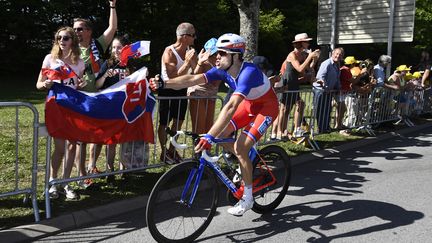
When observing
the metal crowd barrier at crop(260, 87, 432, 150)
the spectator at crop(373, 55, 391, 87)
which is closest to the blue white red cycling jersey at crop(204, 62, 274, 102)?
the metal crowd barrier at crop(260, 87, 432, 150)

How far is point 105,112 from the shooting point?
482 centimetres

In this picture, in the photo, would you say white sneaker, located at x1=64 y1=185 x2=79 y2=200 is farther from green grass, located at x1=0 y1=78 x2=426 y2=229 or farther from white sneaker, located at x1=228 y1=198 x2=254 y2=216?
white sneaker, located at x1=228 y1=198 x2=254 y2=216

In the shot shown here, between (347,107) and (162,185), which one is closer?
(162,185)

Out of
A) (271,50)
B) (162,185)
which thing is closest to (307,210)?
(162,185)

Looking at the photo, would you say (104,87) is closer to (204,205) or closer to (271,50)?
(204,205)

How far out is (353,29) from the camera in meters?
14.7

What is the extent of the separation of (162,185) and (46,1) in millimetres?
26016

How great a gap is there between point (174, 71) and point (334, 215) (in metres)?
2.83

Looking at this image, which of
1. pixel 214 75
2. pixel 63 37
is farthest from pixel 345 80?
pixel 63 37

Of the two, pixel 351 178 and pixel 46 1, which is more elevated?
pixel 46 1

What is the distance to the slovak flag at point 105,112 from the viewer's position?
4.52m

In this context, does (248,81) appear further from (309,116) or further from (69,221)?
(309,116)

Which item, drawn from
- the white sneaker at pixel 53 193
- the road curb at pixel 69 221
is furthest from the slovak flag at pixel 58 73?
the road curb at pixel 69 221

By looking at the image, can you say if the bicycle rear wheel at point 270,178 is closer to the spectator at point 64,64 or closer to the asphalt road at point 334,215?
the asphalt road at point 334,215
